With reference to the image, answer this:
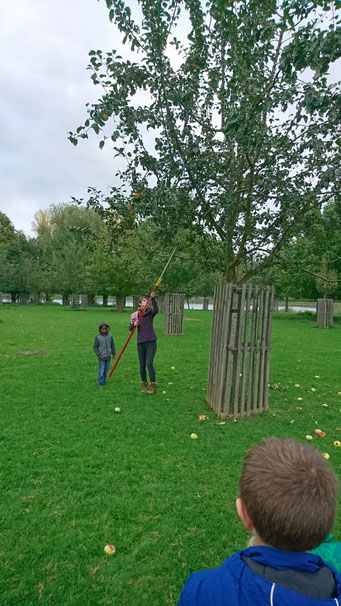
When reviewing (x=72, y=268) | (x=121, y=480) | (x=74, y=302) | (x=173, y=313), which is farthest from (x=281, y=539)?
(x=72, y=268)

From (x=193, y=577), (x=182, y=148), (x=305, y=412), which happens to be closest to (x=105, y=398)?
(x=305, y=412)

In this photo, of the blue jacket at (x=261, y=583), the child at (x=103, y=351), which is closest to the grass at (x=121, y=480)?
the child at (x=103, y=351)

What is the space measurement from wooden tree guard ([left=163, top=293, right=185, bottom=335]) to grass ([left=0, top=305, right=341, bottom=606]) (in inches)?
331

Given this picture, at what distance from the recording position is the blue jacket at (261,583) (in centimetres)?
109

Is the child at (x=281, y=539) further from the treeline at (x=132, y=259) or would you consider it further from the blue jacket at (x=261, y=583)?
the treeline at (x=132, y=259)

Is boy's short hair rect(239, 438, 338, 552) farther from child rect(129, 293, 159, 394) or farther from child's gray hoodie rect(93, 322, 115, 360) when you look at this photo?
child's gray hoodie rect(93, 322, 115, 360)

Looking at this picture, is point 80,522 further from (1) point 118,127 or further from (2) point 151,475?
(1) point 118,127

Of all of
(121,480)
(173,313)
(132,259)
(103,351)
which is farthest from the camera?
(173,313)

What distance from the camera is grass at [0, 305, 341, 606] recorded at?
111 inches

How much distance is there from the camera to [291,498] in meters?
1.21

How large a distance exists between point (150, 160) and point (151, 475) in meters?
4.60

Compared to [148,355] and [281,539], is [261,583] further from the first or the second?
[148,355]

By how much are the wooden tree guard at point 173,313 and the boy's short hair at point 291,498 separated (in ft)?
52.6

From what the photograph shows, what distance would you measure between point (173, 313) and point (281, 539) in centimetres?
1637
